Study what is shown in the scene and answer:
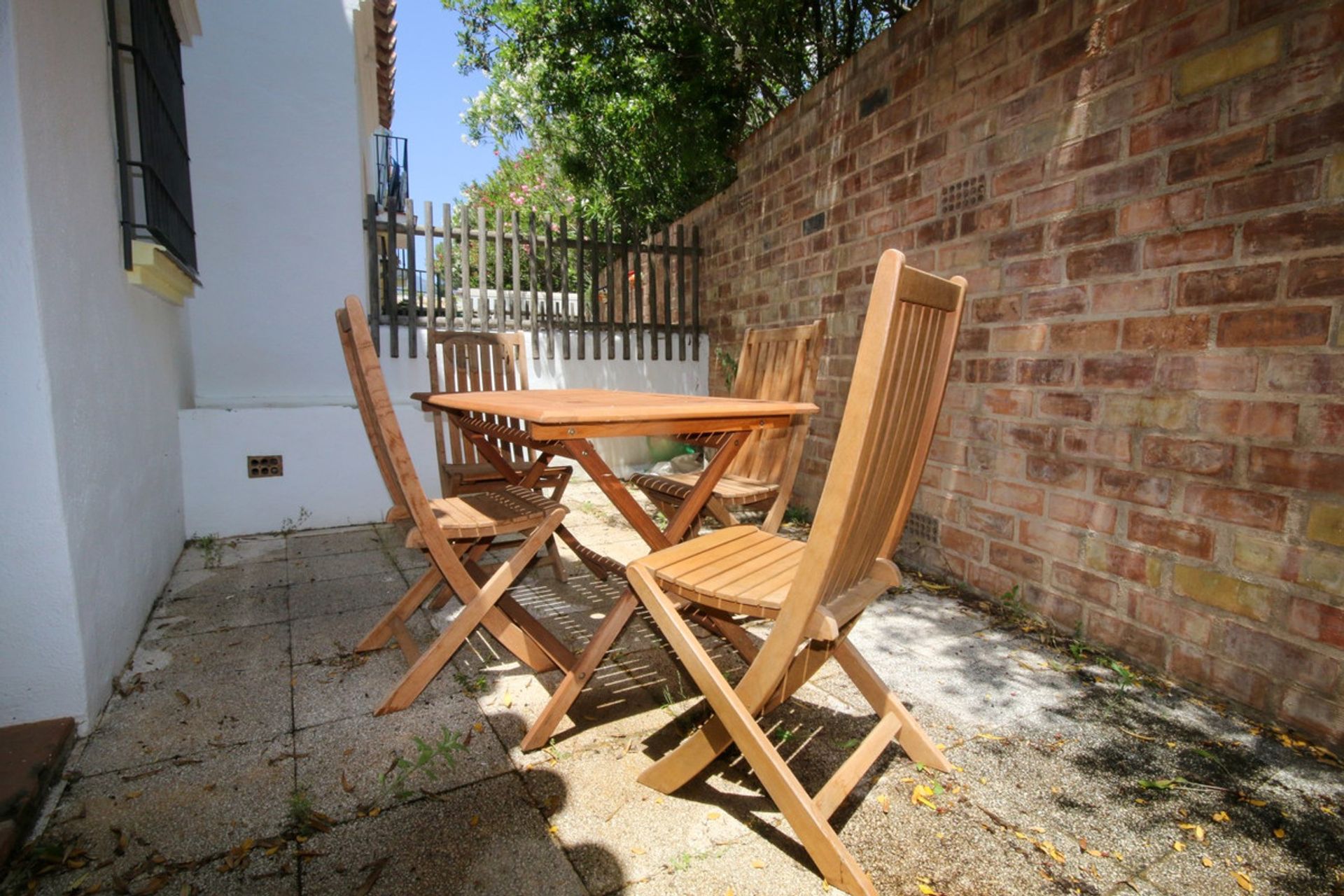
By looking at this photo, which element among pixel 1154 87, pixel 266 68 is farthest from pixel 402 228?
pixel 1154 87

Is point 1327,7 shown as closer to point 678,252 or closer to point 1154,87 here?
point 1154,87

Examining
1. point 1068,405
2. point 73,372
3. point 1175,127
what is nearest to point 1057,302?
point 1068,405

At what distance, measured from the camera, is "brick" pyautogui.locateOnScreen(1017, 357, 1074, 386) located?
2.42m

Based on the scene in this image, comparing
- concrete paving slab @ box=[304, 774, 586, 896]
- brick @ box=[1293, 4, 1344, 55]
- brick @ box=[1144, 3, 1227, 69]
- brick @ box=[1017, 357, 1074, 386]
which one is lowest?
concrete paving slab @ box=[304, 774, 586, 896]

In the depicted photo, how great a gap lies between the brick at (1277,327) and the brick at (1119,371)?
225 millimetres

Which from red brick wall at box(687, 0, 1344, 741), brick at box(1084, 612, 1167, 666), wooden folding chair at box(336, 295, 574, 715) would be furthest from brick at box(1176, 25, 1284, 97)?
wooden folding chair at box(336, 295, 574, 715)

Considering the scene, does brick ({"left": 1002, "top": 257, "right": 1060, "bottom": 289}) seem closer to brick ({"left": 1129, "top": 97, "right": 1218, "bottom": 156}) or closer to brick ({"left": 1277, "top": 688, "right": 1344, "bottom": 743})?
brick ({"left": 1129, "top": 97, "right": 1218, "bottom": 156})

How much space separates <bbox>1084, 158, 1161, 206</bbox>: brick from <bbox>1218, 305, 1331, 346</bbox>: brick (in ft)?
1.68

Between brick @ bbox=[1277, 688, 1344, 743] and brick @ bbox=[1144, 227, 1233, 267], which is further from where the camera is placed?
brick @ bbox=[1144, 227, 1233, 267]

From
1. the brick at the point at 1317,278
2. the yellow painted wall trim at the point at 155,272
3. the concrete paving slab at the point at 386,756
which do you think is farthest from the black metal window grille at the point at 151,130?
the brick at the point at 1317,278

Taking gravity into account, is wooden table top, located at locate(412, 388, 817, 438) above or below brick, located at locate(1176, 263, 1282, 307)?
below

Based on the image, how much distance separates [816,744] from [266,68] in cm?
470

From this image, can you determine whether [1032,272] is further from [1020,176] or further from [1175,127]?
[1175,127]

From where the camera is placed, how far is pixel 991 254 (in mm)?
2715
